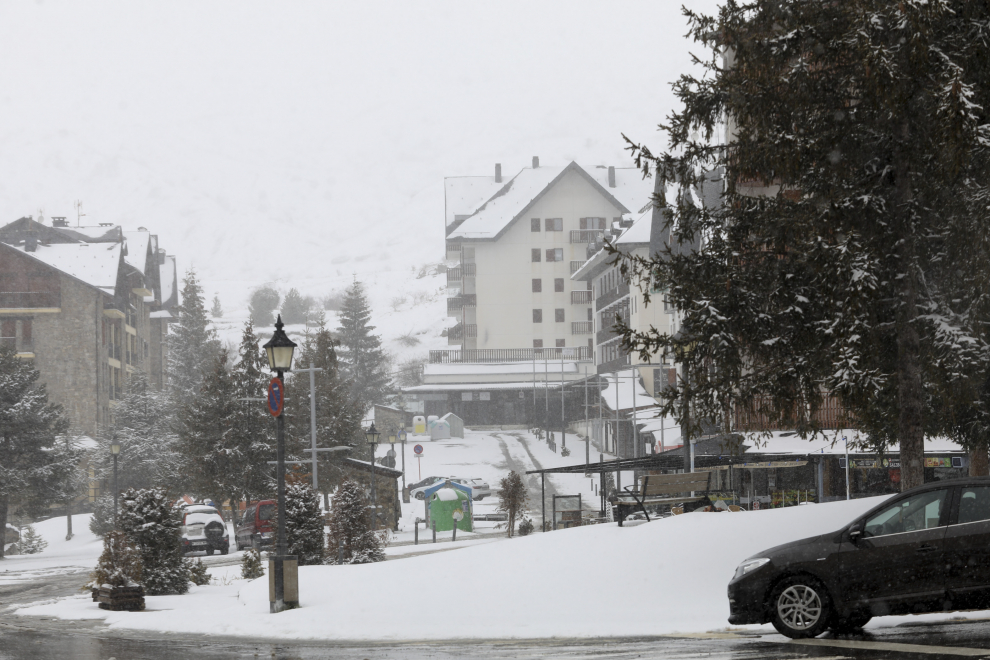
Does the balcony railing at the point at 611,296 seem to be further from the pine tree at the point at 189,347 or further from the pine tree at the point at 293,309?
the pine tree at the point at 293,309

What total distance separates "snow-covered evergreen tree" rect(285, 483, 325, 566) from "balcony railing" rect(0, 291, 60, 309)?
2142 inches

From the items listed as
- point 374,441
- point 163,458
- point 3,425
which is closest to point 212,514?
point 374,441

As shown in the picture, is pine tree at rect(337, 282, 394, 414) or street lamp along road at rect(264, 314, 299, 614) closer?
street lamp along road at rect(264, 314, 299, 614)

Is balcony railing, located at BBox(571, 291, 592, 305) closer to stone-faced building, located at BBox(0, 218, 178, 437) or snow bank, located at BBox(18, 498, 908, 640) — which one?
stone-faced building, located at BBox(0, 218, 178, 437)

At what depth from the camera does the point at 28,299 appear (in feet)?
229

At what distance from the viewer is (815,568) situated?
34.0 ft

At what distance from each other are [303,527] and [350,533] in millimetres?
1057

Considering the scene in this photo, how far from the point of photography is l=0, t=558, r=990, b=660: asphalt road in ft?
31.2

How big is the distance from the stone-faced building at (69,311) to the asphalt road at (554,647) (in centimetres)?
5647

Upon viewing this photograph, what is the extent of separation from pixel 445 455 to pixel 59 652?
60.1 metres

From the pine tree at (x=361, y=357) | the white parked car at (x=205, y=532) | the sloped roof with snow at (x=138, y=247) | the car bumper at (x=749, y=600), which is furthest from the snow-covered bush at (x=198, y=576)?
the pine tree at (x=361, y=357)

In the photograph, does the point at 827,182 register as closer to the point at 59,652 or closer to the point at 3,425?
the point at 59,652

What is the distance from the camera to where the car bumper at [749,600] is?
10.6 metres

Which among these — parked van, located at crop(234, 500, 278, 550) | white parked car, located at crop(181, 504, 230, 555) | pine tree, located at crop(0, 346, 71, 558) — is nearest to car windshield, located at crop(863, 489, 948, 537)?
parked van, located at crop(234, 500, 278, 550)
